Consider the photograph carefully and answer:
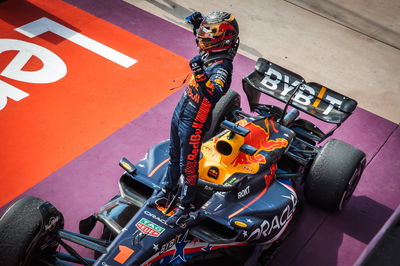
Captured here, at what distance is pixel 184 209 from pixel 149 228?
1.21 feet

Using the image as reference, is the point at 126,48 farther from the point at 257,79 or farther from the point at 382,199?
the point at 382,199

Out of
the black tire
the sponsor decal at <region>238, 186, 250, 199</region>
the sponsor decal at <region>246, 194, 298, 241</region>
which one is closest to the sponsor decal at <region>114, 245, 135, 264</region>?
the sponsor decal at <region>246, 194, 298, 241</region>

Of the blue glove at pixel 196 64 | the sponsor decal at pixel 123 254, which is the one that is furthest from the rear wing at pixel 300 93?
the sponsor decal at pixel 123 254

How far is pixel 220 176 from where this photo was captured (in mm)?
5605

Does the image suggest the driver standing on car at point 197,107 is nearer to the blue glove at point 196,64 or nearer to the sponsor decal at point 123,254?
the blue glove at point 196,64

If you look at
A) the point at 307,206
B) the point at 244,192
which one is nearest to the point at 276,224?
the point at 244,192

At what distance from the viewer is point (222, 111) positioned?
6.79 m

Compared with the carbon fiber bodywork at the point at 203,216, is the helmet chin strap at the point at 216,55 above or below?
above

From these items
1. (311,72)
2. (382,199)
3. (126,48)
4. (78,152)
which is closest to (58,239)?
(78,152)

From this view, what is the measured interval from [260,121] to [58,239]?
2575mm

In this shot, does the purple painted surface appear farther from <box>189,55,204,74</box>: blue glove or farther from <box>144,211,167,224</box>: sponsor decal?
<box>189,55,204,74</box>: blue glove

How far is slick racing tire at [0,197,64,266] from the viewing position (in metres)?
4.63

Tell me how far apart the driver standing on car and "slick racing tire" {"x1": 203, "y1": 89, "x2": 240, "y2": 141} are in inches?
62.0

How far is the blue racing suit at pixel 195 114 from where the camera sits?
15.6 ft
